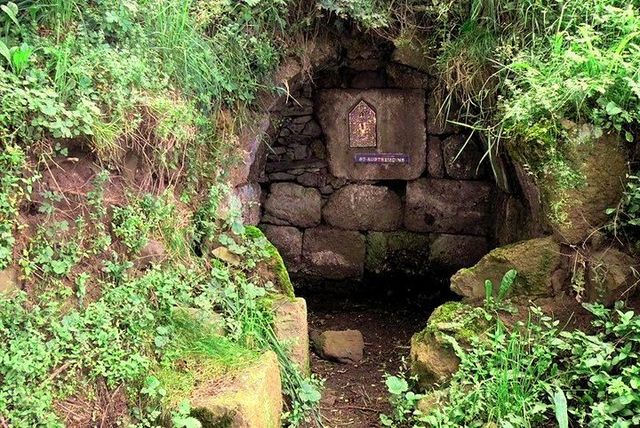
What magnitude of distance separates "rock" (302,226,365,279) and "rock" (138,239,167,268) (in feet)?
8.74

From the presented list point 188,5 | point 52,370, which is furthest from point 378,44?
point 52,370

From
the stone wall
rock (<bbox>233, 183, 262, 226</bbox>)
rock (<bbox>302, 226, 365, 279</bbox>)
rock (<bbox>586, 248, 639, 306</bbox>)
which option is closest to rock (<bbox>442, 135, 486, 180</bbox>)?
the stone wall

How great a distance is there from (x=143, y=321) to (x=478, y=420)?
161 centimetres

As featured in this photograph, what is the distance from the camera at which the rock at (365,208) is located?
525cm

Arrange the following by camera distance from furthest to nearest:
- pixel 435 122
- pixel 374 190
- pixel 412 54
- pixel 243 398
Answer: pixel 374 190, pixel 435 122, pixel 412 54, pixel 243 398

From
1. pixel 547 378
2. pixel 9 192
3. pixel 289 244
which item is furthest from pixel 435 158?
pixel 9 192

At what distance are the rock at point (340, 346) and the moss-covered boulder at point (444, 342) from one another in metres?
1.17

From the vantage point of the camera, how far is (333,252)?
5.38 m

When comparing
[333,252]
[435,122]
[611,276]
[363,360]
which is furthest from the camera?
[333,252]

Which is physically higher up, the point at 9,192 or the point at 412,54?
the point at 412,54

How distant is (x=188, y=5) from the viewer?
309 cm

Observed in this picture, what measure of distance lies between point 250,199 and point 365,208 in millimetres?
1170

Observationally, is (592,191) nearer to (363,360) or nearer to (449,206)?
(363,360)

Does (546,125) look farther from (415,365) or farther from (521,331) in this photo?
(415,365)
